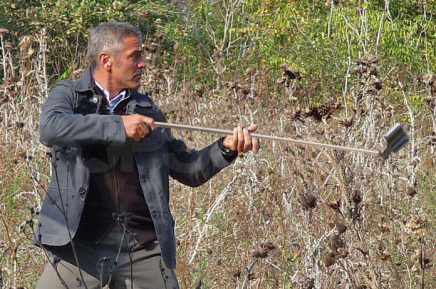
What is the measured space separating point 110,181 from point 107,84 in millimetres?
358

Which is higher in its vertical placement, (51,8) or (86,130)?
(86,130)

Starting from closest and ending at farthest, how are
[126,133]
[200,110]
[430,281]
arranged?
[126,133] → [430,281] → [200,110]

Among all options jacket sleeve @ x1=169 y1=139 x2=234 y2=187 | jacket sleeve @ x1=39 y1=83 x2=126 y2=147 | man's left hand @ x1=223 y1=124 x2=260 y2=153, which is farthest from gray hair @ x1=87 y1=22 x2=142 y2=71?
man's left hand @ x1=223 y1=124 x2=260 y2=153

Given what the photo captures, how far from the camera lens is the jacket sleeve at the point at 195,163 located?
408 centimetres

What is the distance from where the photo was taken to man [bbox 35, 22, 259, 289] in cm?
390

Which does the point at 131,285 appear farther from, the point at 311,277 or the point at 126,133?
the point at 311,277

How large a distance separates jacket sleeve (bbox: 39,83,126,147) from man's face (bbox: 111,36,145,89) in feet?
0.77

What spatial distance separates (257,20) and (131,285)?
12433 mm

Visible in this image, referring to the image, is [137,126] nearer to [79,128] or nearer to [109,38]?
[79,128]

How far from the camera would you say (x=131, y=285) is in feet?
12.9

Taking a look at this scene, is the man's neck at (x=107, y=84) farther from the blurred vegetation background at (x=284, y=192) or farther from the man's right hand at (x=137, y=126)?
the blurred vegetation background at (x=284, y=192)

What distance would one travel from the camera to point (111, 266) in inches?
155

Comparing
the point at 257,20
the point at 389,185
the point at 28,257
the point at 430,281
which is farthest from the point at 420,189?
the point at 257,20

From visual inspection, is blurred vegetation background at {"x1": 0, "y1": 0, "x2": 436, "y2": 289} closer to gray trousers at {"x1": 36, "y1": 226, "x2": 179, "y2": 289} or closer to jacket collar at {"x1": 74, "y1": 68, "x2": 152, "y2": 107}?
gray trousers at {"x1": 36, "y1": 226, "x2": 179, "y2": 289}
